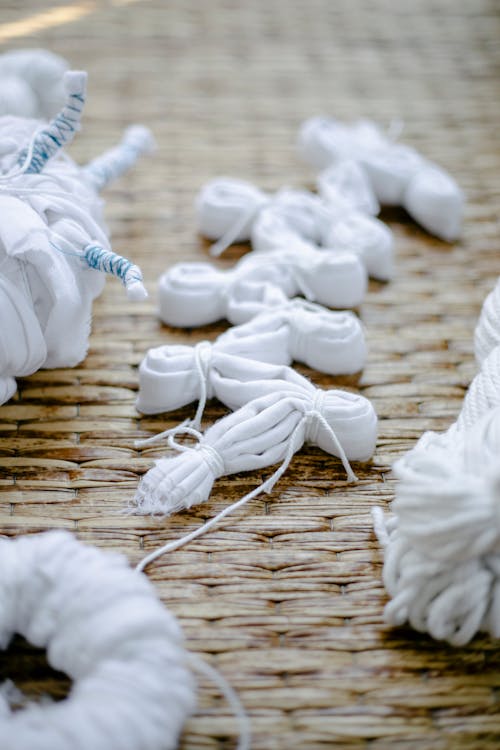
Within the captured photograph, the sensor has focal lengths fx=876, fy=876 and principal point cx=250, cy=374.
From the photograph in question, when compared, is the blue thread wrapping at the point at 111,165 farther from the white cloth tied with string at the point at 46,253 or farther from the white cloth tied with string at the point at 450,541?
the white cloth tied with string at the point at 450,541

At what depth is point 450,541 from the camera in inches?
27.3

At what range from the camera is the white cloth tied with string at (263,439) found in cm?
86

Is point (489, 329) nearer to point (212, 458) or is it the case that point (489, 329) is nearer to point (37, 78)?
point (212, 458)

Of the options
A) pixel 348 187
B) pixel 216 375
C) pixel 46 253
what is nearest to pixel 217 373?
pixel 216 375

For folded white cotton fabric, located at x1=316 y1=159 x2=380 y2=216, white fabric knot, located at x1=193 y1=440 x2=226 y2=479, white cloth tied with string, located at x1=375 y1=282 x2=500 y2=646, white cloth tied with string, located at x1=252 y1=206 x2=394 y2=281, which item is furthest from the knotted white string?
A: folded white cotton fabric, located at x1=316 y1=159 x2=380 y2=216

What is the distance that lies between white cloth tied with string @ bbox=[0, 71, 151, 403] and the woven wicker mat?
0.12m

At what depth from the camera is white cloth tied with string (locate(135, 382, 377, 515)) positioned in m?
0.86

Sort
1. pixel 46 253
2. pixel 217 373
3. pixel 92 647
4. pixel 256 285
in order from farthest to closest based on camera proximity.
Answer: pixel 256 285 → pixel 217 373 → pixel 46 253 → pixel 92 647

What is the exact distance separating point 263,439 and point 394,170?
1.91ft

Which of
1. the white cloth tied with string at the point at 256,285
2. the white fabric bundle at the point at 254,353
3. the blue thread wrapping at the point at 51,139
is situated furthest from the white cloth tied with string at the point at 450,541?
the blue thread wrapping at the point at 51,139

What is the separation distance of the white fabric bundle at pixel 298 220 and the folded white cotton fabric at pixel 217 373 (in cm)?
20

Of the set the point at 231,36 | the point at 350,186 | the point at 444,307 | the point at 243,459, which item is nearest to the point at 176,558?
the point at 243,459

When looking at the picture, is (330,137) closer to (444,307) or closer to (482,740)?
(444,307)

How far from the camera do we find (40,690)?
2.35 ft
